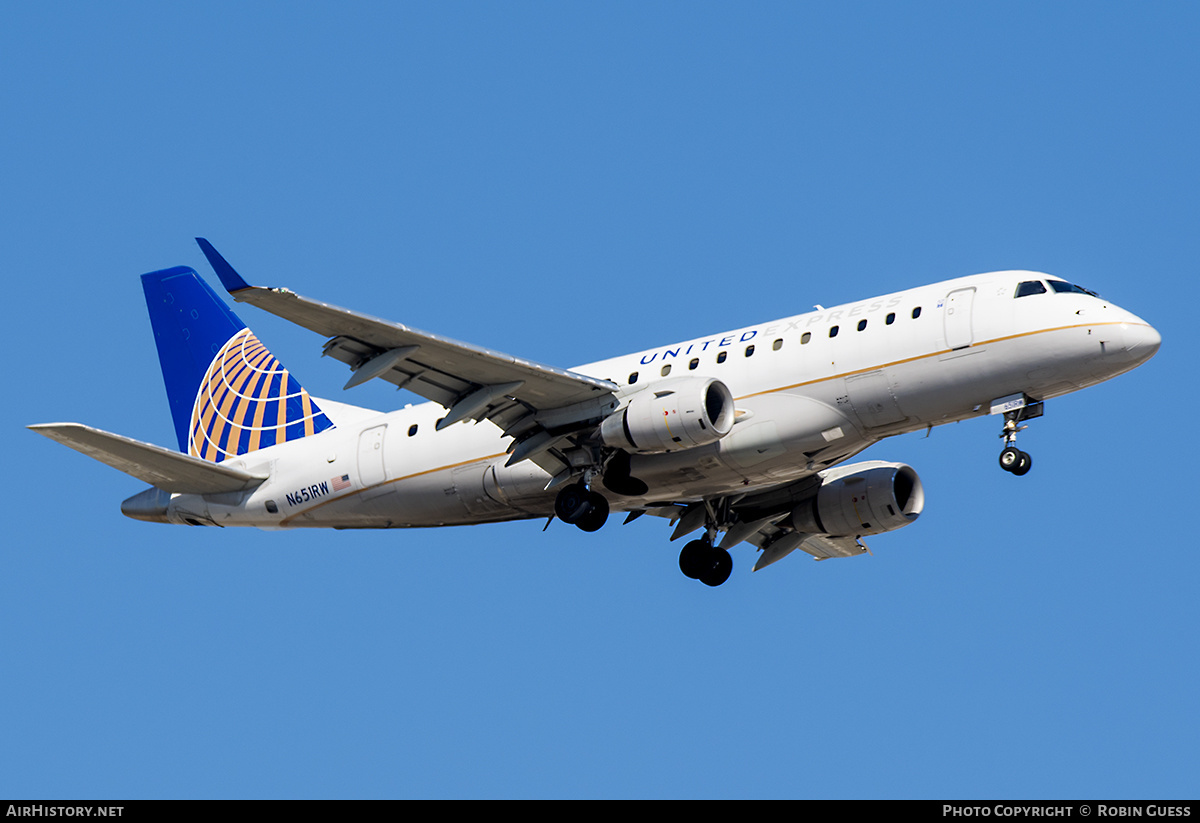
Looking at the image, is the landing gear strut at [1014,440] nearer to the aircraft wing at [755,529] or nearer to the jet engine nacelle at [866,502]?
the jet engine nacelle at [866,502]

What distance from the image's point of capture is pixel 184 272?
39.1 meters

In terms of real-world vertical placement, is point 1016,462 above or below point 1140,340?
below

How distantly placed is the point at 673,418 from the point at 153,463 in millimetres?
11621

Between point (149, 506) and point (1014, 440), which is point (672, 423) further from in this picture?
point (149, 506)

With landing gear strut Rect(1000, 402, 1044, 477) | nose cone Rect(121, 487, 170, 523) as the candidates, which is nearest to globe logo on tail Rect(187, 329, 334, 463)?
nose cone Rect(121, 487, 170, 523)

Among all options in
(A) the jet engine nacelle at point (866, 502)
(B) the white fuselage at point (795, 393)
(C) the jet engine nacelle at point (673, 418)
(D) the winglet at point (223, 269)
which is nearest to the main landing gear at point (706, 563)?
(A) the jet engine nacelle at point (866, 502)

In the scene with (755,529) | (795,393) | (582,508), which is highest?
(795,393)

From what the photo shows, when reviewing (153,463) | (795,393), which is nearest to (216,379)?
(153,463)

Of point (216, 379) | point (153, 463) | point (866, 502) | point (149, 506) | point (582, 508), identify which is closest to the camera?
point (582, 508)

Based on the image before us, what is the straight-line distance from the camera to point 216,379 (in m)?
37.6

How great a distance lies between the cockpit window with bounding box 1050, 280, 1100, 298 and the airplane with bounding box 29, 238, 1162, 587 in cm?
4

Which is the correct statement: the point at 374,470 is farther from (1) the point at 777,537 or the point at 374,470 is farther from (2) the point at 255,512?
(1) the point at 777,537

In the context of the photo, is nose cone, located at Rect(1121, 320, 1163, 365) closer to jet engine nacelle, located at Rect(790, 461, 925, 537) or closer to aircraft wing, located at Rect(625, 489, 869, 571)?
jet engine nacelle, located at Rect(790, 461, 925, 537)

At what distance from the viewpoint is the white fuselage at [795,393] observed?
1114 inches
